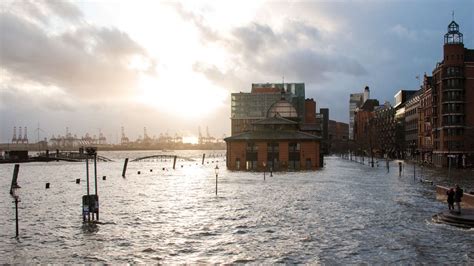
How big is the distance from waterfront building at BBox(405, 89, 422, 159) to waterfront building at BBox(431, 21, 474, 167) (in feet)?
158

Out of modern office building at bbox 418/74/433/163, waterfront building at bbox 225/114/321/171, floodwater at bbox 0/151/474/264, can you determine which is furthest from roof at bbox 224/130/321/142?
floodwater at bbox 0/151/474/264

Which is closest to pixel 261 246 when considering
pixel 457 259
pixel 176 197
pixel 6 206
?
pixel 457 259

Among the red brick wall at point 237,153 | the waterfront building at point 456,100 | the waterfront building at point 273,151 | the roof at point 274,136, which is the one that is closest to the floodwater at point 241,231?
the roof at point 274,136

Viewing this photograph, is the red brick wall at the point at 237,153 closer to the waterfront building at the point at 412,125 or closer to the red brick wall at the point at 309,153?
the red brick wall at the point at 309,153

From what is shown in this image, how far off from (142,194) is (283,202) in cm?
2177

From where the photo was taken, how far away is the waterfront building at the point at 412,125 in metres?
178

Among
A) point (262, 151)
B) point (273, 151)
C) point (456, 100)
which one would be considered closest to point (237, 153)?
point (262, 151)

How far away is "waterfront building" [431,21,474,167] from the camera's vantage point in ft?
390

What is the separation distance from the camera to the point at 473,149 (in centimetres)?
11412

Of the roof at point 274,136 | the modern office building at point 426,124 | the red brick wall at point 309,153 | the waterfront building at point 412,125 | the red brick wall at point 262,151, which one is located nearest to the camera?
the roof at point 274,136

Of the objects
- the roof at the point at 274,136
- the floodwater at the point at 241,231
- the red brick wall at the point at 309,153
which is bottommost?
the floodwater at the point at 241,231

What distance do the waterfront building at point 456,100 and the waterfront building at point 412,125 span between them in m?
48.3

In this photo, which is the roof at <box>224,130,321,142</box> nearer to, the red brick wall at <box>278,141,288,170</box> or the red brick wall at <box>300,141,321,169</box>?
the red brick wall at <box>278,141,288,170</box>

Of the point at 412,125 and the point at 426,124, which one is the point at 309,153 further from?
the point at 412,125
